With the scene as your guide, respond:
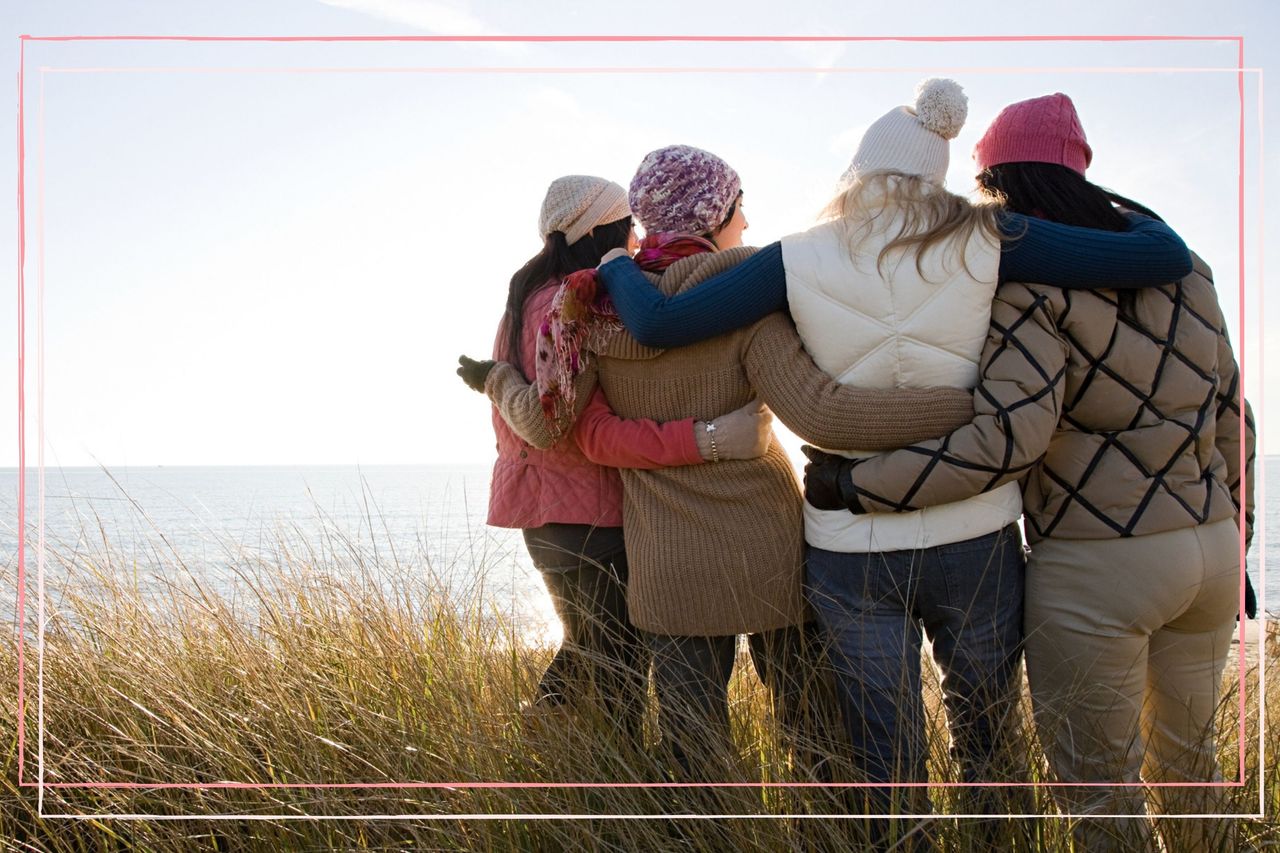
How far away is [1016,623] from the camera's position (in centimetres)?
198

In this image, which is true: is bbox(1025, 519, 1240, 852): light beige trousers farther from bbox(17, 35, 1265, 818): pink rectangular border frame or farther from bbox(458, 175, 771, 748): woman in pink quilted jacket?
bbox(458, 175, 771, 748): woman in pink quilted jacket

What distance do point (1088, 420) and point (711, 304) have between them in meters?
0.79

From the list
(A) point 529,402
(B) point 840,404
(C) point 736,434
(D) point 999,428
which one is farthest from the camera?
(A) point 529,402

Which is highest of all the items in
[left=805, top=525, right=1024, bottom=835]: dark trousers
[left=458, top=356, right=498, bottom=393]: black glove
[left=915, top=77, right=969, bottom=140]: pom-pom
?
[left=915, top=77, right=969, bottom=140]: pom-pom

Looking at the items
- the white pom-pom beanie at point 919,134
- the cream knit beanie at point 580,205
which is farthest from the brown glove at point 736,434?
the cream knit beanie at point 580,205

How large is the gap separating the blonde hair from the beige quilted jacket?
0.51 ft

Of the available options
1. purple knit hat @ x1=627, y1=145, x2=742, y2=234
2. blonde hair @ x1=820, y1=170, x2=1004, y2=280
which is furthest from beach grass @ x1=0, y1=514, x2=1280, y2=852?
purple knit hat @ x1=627, y1=145, x2=742, y2=234

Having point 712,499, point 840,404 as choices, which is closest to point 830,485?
point 840,404

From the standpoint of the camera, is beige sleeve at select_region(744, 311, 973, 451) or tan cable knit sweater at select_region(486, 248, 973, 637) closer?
beige sleeve at select_region(744, 311, 973, 451)

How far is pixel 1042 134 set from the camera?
198 centimetres

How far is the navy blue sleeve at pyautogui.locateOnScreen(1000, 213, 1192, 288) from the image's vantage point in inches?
72.5

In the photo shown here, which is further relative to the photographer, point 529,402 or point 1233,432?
point 529,402

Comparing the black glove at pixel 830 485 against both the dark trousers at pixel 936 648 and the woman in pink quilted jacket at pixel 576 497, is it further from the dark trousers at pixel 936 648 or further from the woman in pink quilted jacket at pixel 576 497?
the woman in pink quilted jacket at pixel 576 497

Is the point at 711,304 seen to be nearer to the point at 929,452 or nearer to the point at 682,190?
the point at 682,190
